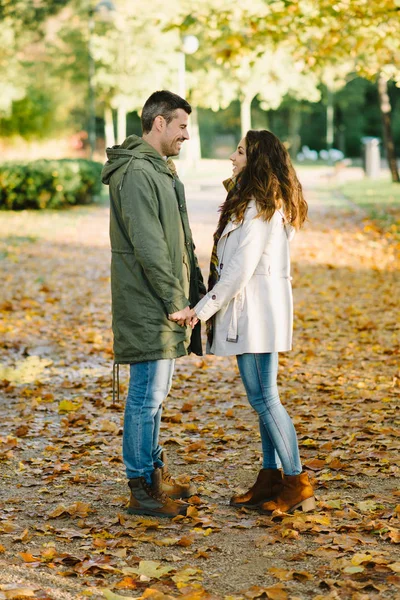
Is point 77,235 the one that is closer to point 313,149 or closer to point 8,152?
point 8,152

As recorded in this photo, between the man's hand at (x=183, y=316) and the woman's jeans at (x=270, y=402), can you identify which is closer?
the man's hand at (x=183, y=316)

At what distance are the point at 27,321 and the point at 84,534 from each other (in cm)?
657

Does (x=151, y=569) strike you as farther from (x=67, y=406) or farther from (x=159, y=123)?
(x=67, y=406)

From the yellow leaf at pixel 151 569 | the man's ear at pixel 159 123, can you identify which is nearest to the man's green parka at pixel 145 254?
the man's ear at pixel 159 123

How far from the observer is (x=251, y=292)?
4656mm

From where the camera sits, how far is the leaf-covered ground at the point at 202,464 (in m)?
4.05

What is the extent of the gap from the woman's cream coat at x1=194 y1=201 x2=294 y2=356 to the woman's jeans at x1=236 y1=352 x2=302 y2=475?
0.33ft

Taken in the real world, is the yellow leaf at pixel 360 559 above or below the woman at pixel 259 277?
below

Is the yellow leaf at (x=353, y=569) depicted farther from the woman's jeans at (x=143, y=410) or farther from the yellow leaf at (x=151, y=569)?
the woman's jeans at (x=143, y=410)

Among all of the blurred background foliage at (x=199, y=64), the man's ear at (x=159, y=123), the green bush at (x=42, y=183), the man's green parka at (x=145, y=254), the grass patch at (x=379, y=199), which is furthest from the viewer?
the green bush at (x=42, y=183)

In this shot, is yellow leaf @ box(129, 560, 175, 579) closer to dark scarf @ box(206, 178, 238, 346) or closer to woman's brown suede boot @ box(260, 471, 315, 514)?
woman's brown suede boot @ box(260, 471, 315, 514)

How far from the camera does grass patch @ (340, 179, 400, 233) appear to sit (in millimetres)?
21219

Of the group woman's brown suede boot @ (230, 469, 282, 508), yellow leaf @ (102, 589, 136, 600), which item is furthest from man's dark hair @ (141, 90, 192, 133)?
yellow leaf @ (102, 589, 136, 600)

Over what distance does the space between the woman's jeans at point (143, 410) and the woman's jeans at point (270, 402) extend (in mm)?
402
